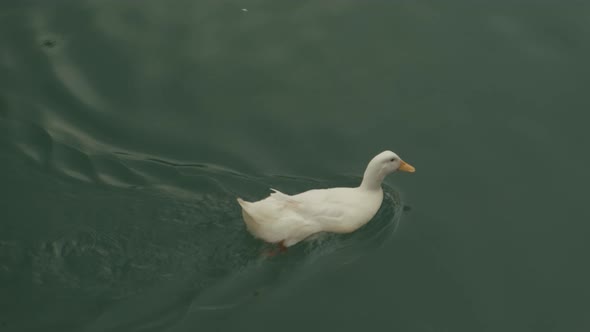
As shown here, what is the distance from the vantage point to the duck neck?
6816 millimetres

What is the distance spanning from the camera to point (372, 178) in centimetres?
685

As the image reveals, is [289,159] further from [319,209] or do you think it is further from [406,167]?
[406,167]

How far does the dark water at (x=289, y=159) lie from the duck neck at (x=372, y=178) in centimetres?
33

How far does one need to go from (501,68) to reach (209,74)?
9.80 ft

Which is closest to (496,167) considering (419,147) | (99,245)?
(419,147)

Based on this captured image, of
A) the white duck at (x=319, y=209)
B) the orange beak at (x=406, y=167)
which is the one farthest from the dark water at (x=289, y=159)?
the orange beak at (x=406, y=167)

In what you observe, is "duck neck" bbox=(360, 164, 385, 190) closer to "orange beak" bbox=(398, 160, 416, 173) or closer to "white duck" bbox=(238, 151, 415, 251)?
"white duck" bbox=(238, 151, 415, 251)

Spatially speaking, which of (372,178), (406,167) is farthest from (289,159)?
(406,167)

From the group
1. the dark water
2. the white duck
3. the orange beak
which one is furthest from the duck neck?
the dark water

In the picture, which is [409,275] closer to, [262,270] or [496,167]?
[262,270]

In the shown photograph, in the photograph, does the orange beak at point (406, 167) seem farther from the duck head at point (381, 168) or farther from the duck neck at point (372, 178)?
the duck neck at point (372, 178)

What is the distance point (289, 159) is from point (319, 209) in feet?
2.93

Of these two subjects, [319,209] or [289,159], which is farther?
[289,159]

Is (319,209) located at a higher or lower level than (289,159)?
lower
